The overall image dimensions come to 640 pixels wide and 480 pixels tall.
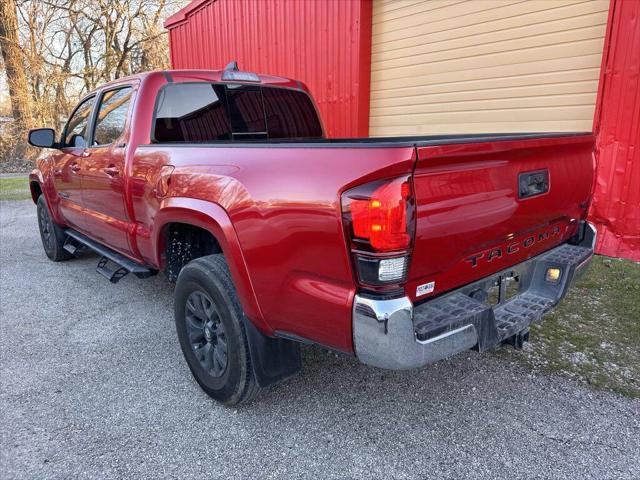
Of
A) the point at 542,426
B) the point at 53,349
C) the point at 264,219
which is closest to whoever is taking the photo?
the point at 264,219

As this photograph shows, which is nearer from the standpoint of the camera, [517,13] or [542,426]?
[542,426]

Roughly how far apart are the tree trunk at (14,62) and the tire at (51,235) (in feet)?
49.6

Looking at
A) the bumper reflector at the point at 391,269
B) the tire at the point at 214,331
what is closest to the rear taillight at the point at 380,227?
the bumper reflector at the point at 391,269

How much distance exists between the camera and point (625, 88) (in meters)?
4.67

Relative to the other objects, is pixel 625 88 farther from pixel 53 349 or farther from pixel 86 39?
pixel 86 39

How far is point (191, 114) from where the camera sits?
3578mm

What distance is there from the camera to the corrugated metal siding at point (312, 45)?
7.33m

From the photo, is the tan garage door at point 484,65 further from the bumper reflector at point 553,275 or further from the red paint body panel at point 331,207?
the bumper reflector at point 553,275

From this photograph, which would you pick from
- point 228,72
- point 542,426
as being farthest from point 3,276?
point 542,426

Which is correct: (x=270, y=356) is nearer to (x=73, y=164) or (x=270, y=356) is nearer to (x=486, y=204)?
(x=486, y=204)

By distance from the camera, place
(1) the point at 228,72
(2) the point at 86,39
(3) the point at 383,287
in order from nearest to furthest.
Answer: (3) the point at 383,287, (1) the point at 228,72, (2) the point at 86,39

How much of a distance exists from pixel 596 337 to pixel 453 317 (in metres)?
2.09

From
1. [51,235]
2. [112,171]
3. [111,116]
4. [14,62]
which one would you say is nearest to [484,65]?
[111,116]

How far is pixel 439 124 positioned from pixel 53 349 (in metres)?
5.36
